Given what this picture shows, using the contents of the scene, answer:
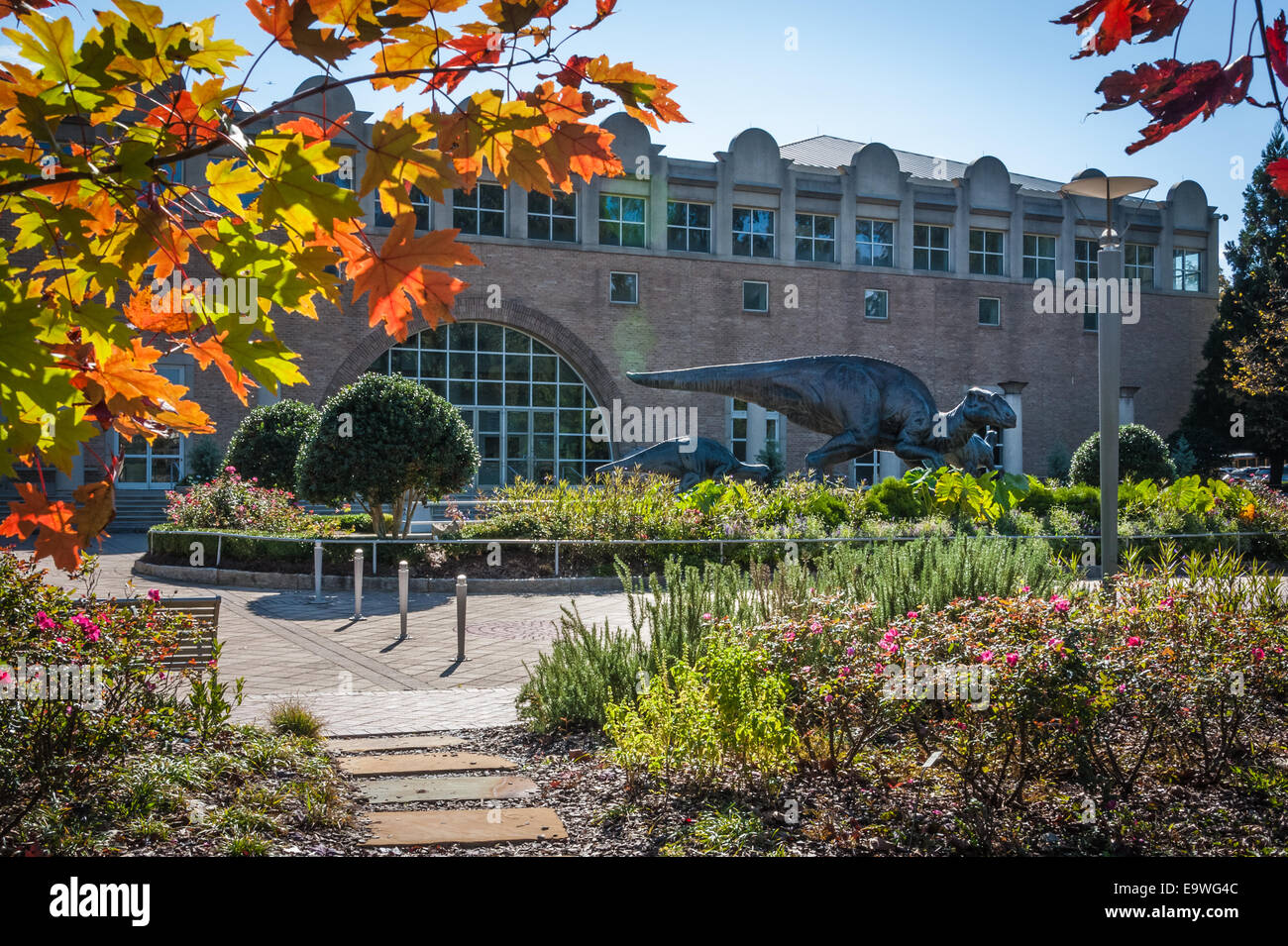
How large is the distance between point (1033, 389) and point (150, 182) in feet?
118

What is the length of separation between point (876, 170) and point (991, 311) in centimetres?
643

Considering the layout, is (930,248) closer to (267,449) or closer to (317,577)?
(267,449)

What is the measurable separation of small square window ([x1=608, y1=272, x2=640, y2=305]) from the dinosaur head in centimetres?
1571

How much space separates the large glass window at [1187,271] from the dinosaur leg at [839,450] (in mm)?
26238

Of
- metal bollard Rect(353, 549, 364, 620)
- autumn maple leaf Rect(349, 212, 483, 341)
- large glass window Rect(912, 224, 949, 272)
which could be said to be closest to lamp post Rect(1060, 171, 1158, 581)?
metal bollard Rect(353, 549, 364, 620)

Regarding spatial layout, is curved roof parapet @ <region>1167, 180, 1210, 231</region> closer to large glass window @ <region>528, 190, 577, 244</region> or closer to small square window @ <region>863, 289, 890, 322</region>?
small square window @ <region>863, 289, 890, 322</region>

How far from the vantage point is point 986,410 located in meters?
16.3

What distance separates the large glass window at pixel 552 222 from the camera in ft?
98.0

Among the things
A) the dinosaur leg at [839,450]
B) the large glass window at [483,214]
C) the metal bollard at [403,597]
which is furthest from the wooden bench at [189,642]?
the large glass window at [483,214]

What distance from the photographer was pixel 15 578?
4.27 m

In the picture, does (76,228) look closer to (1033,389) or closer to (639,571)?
(639,571)

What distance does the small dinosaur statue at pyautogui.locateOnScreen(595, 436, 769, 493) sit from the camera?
17.8m

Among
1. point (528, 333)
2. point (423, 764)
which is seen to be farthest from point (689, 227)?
point (423, 764)
